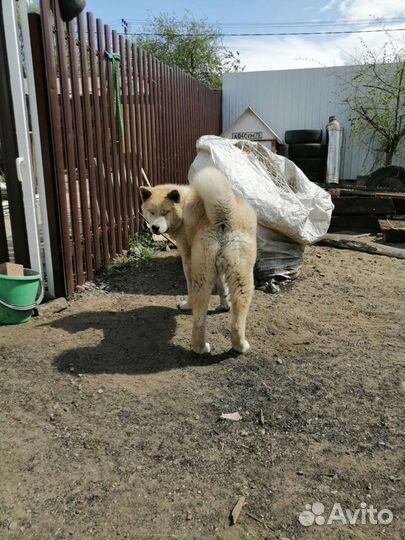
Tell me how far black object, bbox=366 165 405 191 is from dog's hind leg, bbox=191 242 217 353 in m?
7.53

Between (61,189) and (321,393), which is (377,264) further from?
(61,189)

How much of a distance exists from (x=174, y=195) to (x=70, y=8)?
2.05 metres

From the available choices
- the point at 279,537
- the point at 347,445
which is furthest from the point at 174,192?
the point at 279,537

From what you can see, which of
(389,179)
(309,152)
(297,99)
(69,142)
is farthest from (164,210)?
(297,99)

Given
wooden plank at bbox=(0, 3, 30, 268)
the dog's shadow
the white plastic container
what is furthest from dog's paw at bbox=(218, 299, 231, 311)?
the white plastic container

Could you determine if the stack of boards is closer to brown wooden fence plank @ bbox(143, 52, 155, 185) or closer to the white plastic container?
the white plastic container

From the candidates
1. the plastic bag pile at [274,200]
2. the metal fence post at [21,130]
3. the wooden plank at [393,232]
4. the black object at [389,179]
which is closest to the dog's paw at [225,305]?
the plastic bag pile at [274,200]

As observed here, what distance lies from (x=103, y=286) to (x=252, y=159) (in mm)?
2375

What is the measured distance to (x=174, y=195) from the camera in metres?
3.82

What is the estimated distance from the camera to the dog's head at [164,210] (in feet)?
12.4

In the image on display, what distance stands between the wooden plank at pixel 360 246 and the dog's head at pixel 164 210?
3.29 m

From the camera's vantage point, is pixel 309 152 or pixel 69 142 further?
pixel 309 152

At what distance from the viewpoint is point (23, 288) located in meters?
3.85

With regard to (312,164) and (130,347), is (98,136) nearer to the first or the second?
(130,347)
